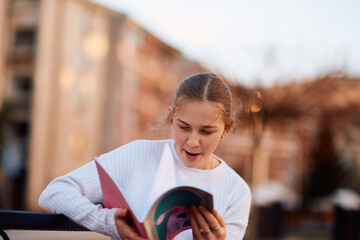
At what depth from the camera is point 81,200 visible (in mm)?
1481

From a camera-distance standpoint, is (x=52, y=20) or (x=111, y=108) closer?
(x=52, y=20)

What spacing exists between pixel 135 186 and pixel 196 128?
0.28 m

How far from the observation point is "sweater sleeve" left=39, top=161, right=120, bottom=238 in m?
1.43

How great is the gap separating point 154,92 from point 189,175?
25.9 m

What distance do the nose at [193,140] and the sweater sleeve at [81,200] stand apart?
1.07ft

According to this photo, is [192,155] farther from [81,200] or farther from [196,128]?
[81,200]

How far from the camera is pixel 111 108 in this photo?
23.1 m

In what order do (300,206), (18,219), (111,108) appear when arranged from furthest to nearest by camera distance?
(111,108) < (300,206) < (18,219)

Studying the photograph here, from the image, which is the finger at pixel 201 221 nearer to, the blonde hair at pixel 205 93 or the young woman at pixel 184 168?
the young woman at pixel 184 168

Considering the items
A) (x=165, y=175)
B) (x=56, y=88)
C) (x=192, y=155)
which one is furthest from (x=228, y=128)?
(x=56, y=88)

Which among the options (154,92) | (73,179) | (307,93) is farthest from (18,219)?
(154,92)

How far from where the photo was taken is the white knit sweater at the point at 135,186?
4.86 ft

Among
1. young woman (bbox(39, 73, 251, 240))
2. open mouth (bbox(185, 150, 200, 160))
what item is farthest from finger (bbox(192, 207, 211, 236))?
open mouth (bbox(185, 150, 200, 160))

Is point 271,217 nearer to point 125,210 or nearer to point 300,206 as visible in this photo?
point 300,206
